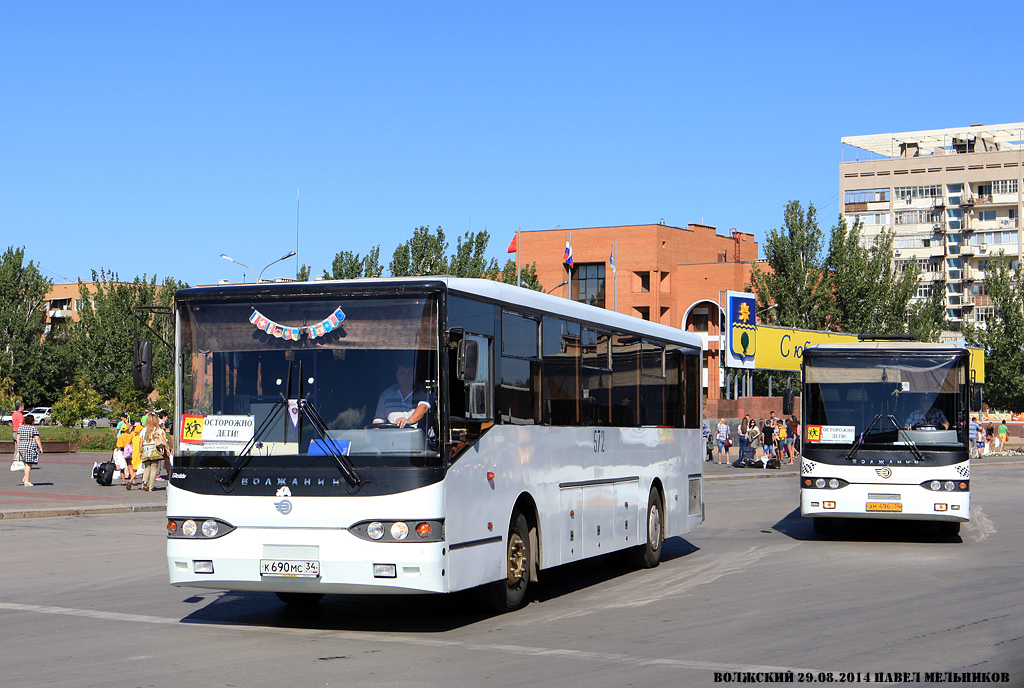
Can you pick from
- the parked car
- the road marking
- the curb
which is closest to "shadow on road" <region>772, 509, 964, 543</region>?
the road marking

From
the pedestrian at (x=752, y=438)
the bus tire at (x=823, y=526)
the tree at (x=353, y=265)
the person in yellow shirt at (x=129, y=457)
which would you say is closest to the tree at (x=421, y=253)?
the tree at (x=353, y=265)

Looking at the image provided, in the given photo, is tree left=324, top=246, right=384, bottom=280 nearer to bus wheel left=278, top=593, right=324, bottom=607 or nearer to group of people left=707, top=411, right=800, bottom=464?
group of people left=707, top=411, right=800, bottom=464

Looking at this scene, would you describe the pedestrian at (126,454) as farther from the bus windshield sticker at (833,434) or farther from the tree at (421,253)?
the tree at (421,253)

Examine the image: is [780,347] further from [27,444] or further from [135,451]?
[27,444]

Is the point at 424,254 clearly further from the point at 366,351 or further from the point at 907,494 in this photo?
the point at 366,351

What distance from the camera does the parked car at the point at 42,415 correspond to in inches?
3563

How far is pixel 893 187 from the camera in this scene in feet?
427

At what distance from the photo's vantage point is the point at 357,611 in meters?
11.1

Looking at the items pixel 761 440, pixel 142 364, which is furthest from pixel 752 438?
pixel 142 364

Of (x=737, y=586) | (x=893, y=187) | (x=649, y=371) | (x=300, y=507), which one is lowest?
(x=737, y=586)

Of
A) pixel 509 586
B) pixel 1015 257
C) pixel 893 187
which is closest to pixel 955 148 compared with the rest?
pixel 893 187

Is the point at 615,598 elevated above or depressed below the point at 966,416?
below

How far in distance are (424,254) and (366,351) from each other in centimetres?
6467

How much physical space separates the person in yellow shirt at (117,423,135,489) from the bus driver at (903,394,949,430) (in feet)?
59.7
